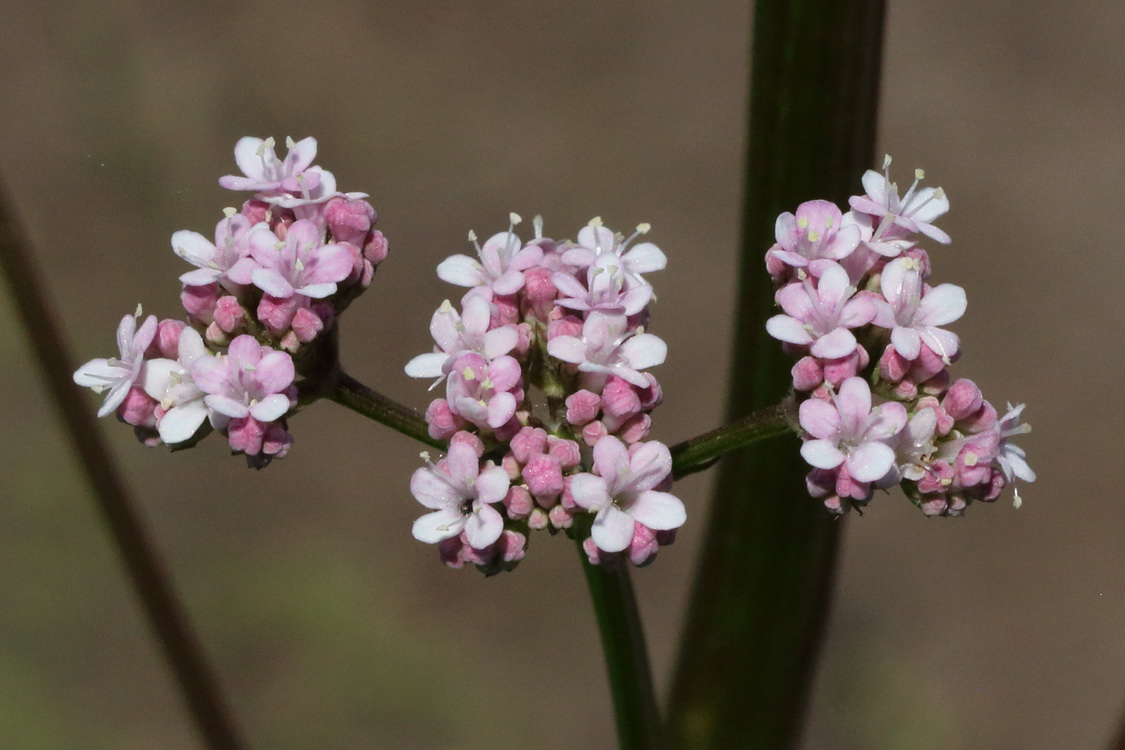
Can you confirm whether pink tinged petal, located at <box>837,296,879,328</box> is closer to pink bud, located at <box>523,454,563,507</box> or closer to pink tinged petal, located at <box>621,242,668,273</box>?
pink tinged petal, located at <box>621,242,668,273</box>

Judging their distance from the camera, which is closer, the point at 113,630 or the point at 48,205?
the point at 113,630

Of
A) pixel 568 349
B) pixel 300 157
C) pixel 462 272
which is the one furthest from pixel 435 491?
pixel 300 157

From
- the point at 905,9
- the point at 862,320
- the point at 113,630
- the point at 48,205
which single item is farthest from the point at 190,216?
the point at 862,320

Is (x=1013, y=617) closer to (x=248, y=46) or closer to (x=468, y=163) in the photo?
(x=468, y=163)

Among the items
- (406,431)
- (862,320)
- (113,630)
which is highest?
(862,320)

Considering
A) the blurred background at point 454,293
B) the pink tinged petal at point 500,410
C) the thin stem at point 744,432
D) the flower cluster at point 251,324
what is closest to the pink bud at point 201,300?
the flower cluster at point 251,324

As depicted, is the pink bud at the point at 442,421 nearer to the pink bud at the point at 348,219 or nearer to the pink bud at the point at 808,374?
the pink bud at the point at 348,219

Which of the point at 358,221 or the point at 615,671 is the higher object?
the point at 358,221
